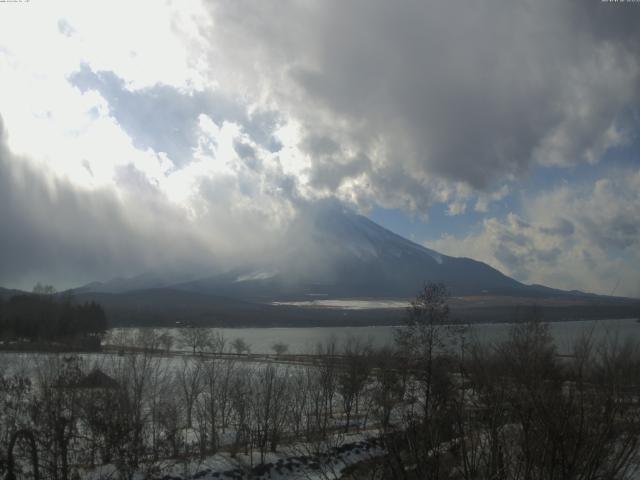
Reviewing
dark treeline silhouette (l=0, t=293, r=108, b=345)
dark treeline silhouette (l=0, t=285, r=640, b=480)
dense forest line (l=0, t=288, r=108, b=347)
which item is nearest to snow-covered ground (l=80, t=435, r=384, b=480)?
dark treeline silhouette (l=0, t=285, r=640, b=480)

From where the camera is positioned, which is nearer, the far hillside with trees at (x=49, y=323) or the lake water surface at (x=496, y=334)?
the lake water surface at (x=496, y=334)

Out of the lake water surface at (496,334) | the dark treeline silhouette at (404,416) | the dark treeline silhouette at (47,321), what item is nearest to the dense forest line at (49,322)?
the dark treeline silhouette at (47,321)

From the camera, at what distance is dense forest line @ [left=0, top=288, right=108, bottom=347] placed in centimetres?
6131

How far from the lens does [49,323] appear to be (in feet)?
221

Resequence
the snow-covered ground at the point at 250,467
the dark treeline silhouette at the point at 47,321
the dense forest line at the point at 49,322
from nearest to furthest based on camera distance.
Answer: the snow-covered ground at the point at 250,467, the dense forest line at the point at 49,322, the dark treeline silhouette at the point at 47,321

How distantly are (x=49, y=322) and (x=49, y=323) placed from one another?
37 centimetres

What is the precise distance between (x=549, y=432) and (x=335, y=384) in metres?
38.8

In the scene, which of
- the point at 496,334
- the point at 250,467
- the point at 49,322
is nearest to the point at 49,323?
the point at 49,322

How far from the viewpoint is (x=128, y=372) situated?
98.2 ft

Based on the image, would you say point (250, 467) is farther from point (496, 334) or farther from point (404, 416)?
A: point (496, 334)

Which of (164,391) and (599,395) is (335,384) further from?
(599,395)

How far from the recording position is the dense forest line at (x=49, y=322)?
201 ft

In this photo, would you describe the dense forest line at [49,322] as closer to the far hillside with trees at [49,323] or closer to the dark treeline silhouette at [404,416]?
the far hillside with trees at [49,323]

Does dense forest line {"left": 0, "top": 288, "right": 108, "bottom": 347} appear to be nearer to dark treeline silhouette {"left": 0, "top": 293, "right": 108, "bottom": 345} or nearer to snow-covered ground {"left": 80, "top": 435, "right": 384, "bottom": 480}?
dark treeline silhouette {"left": 0, "top": 293, "right": 108, "bottom": 345}
